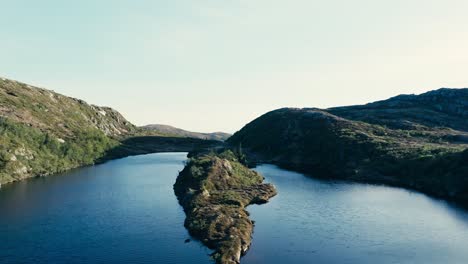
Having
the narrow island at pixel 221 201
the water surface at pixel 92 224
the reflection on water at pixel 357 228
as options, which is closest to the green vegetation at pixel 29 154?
the water surface at pixel 92 224

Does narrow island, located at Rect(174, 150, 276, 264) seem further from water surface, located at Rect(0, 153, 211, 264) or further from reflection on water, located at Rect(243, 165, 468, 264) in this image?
reflection on water, located at Rect(243, 165, 468, 264)

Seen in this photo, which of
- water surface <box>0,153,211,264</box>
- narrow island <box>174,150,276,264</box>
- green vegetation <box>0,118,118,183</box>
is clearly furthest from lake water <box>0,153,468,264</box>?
green vegetation <box>0,118,118,183</box>

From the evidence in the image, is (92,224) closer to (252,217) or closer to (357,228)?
(252,217)

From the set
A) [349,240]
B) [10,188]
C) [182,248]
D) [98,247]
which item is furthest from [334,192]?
[10,188]

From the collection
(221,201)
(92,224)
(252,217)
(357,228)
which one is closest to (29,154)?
(92,224)

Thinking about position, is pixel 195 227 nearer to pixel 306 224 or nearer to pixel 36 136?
pixel 306 224
